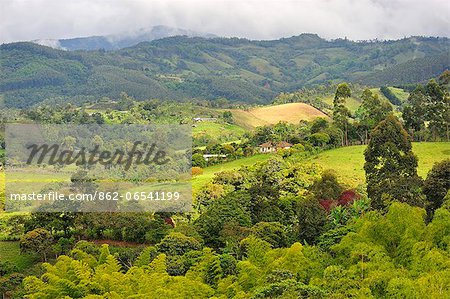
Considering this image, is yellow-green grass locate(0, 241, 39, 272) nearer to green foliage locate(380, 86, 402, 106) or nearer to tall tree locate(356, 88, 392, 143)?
tall tree locate(356, 88, 392, 143)

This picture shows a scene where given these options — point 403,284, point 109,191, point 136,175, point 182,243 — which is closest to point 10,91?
point 136,175

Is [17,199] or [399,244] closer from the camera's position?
[399,244]

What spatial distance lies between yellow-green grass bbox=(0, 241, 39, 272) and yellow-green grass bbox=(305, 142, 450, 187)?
62.3ft

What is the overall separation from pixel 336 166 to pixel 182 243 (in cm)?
2036

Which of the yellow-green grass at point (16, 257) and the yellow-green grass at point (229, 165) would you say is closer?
the yellow-green grass at point (16, 257)

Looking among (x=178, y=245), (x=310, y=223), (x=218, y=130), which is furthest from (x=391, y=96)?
(x=178, y=245)

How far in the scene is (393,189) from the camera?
22.7 m

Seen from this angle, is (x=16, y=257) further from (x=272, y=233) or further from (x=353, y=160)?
(x=353, y=160)

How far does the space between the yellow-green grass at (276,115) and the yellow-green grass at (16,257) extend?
59.6m

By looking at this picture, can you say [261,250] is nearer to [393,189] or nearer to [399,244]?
[399,244]

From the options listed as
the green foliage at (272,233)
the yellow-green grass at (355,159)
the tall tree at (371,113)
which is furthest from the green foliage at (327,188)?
the tall tree at (371,113)

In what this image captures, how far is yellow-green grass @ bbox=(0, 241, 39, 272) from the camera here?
27422 mm

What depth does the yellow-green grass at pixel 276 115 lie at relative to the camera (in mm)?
89131

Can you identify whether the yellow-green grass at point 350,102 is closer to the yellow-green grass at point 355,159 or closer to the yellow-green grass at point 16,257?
the yellow-green grass at point 355,159
